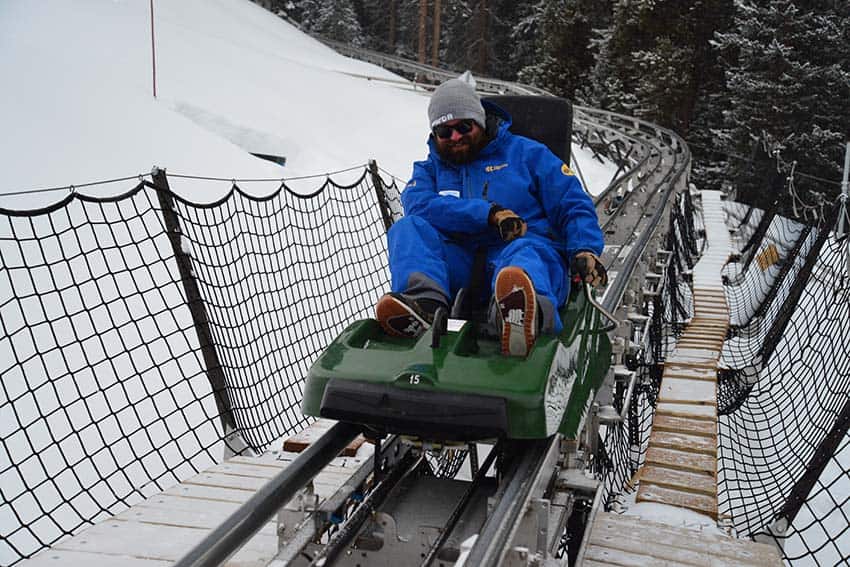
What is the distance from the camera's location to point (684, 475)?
10.1 feet

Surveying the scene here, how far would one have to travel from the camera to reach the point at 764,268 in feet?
23.8

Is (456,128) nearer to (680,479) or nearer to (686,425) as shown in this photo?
(680,479)

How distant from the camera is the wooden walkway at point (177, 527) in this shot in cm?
209

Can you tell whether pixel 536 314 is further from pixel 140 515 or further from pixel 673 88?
pixel 673 88

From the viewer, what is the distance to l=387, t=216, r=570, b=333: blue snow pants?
217cm

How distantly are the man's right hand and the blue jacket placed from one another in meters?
0.04

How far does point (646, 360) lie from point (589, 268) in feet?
11.7

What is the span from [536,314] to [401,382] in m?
0.42

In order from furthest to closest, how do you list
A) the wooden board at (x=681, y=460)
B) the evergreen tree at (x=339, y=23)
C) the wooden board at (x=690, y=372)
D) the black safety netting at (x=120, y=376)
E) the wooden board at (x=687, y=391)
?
the evergreen tree at (x=339, y=23), the wooden board at (x=690, y=372), the wooden board at (x=687, y=391), the wooden board at (x=681, y=460), the black safety netting at (x=120, y=376)

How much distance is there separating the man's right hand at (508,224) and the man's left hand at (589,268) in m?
0.20

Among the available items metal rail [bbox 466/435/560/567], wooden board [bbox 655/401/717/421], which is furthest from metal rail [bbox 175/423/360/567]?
wooden board [bbox 655/401/717/421]

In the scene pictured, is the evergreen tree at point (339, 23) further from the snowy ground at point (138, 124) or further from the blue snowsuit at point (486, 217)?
the blue snowsuit at point (486, 217)

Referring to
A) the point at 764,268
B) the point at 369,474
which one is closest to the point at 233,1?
the point at 764,268

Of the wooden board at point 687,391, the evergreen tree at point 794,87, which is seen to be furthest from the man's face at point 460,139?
the evergreen tree at point 794,87
